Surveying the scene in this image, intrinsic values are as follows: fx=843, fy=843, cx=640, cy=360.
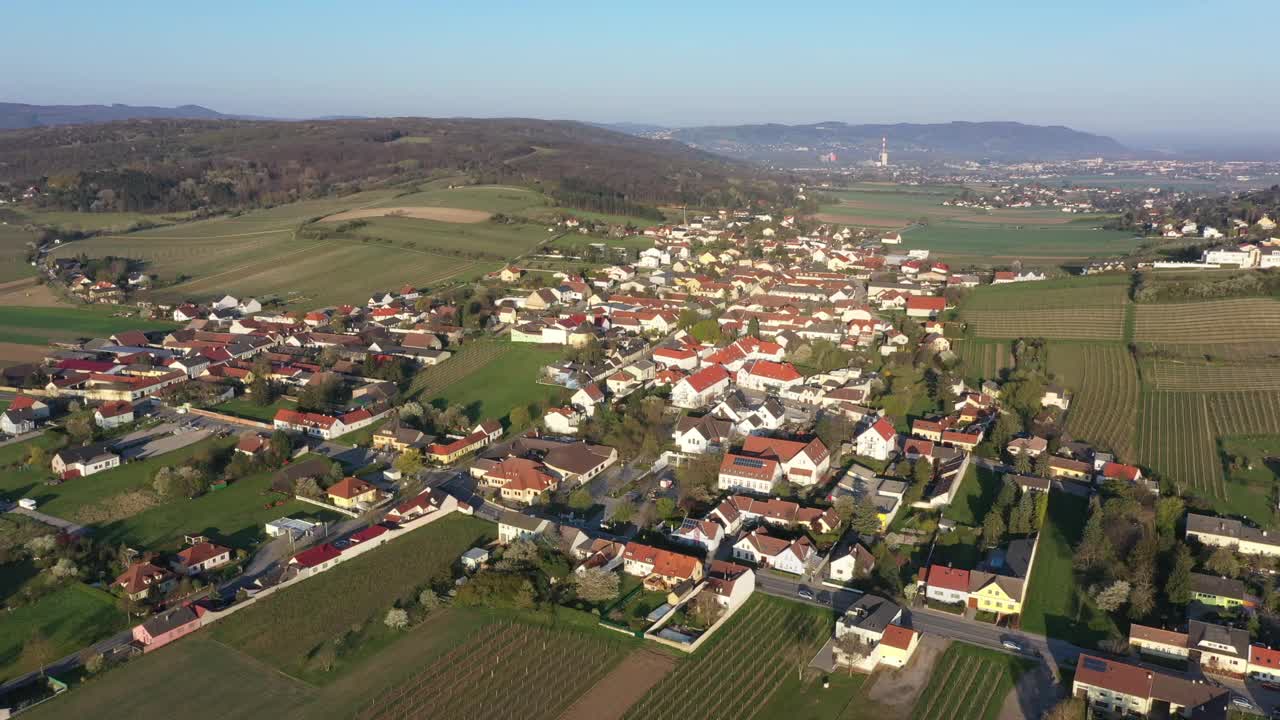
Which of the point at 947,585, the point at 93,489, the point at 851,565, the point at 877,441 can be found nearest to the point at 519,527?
the point at 851,565

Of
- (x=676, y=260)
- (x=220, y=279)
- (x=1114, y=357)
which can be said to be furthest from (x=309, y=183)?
(x=1114, y=357)

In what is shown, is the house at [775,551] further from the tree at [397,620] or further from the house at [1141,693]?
the tree at [397,620]

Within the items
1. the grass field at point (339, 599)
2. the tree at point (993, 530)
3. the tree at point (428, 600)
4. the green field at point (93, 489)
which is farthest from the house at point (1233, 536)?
the green field at point (93, 489)

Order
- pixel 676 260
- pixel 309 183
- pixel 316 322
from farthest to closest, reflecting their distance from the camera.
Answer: pixel 309 183, pixel 676 260, pixel 316 322

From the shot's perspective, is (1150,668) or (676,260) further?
(676,260)

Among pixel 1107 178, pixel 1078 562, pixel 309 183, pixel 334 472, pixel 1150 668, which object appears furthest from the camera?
pixel 1107 178

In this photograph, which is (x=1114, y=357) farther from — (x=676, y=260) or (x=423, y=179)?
(x=423, y=179)
